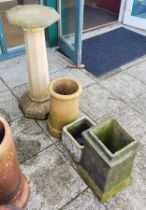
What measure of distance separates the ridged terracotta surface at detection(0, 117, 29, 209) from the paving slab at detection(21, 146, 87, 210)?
0.29 feet

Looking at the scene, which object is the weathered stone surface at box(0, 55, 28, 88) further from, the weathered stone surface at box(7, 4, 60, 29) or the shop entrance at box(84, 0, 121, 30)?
the shop entrance at box(84, 0, 121, 30)

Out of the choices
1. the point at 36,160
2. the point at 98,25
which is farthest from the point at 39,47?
the point at 98,25

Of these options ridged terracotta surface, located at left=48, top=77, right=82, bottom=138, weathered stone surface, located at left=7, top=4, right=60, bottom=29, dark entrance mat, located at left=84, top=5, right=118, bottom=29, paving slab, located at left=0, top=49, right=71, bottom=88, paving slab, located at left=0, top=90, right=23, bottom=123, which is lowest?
paving slab, located at left=0, top=90, right=23, bottom=123

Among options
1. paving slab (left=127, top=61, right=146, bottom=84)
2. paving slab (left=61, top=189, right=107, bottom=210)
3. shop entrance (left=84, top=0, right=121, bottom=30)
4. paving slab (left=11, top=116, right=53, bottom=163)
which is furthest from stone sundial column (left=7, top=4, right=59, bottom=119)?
shop entrance (left=84, top=0, right=121, bottom=30)

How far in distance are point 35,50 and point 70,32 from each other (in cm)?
125

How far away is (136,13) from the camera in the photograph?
3.87 m

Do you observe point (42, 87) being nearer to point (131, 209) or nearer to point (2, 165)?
point (2, 165)

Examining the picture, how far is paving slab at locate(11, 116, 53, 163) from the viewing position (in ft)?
6.02

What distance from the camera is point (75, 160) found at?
177 cm

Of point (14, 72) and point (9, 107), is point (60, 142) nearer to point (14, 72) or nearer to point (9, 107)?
point (9, 107)

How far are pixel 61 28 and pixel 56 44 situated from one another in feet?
0.91

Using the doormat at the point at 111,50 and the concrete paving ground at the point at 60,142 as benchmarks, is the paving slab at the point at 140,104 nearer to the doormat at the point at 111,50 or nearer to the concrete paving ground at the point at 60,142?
the concrete paving ground at the point at 60,142

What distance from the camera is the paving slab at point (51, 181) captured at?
153cm

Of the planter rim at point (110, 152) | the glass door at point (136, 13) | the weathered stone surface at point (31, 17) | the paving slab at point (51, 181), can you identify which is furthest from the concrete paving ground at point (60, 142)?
the glass door at point (136, 13)
